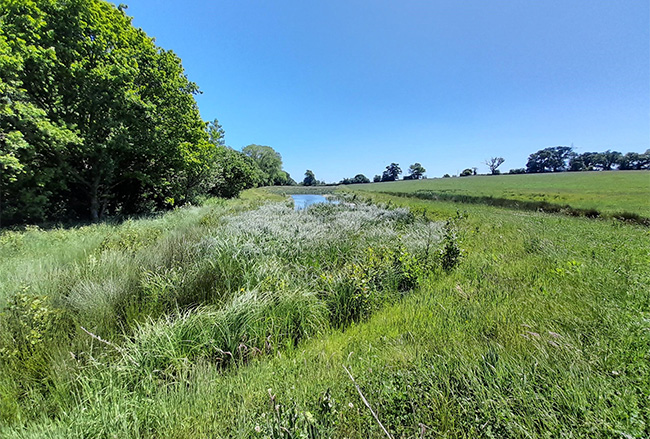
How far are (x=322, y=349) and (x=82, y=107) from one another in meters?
15.9

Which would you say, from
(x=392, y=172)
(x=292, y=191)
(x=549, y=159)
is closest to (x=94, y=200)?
(x=292, y=191)

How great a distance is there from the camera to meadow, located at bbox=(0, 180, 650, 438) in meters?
1.64

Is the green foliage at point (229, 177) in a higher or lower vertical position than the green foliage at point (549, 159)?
lower

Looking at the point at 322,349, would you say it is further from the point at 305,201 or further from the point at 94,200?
the point at 305,201

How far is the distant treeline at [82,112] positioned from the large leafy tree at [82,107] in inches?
1.6

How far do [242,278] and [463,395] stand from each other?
357 cm

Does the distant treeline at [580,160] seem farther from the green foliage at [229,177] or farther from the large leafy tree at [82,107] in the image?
the large leafy tree at [82,107]

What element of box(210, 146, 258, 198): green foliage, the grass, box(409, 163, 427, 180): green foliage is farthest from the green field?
box(409, 163, 427, 180): green foliage

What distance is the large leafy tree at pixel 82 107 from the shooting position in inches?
330

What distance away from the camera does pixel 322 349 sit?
2660 millimetres

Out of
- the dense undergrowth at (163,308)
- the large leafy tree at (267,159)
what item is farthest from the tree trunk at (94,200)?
the large leafy tree at (267,159)

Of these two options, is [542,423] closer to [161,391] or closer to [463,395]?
[463,395]

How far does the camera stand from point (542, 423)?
157 cm

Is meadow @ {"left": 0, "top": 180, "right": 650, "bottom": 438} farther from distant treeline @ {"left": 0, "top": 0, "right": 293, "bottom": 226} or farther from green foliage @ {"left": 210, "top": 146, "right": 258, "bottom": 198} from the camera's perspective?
green foliage @ {"left": 210, "top": 146, "right": 258, "bottom": 198}
